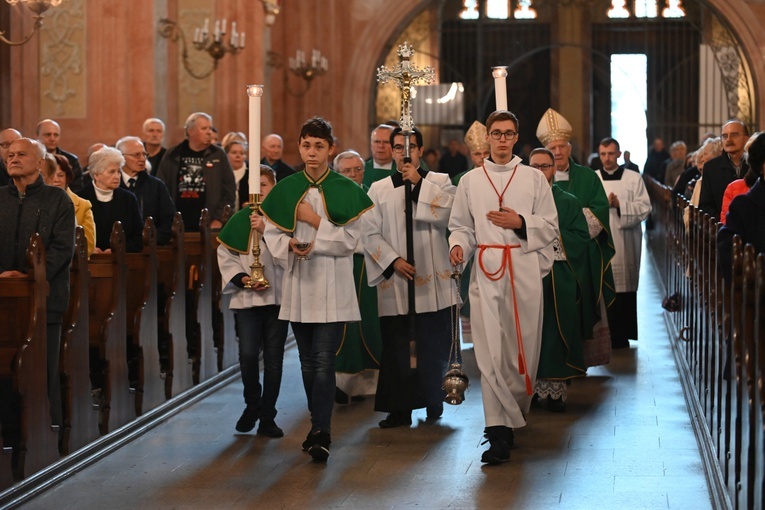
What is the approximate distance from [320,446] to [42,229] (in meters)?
1.77

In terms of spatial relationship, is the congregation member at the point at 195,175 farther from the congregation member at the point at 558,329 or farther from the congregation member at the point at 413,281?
the congregation member at the point at 558,329

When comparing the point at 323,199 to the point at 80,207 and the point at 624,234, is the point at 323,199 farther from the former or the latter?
the point at 624,234

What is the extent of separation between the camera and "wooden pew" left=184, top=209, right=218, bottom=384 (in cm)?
859

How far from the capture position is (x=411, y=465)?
247 inches

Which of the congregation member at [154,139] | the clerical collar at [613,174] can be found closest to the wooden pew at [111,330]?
the congregation member at [154,139]

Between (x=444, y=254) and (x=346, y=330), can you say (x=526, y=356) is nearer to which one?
(x=444, y=254)

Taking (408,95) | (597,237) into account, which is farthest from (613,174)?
(408,95)

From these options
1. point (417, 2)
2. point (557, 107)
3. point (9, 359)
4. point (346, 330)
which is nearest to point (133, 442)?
point (9, 359)

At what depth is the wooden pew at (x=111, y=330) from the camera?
22.6 ft

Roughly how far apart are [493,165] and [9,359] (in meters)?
2.60

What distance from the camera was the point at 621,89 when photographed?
28.3 m

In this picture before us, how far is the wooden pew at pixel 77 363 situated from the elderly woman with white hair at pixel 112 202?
53.3 inches

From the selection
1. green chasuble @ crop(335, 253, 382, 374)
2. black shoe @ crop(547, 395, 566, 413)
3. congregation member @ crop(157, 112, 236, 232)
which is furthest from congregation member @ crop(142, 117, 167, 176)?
black shoe @ crop(547, 395, 566, 413)

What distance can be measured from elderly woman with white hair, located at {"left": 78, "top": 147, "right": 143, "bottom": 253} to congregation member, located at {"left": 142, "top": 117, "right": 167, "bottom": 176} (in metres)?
2.56
